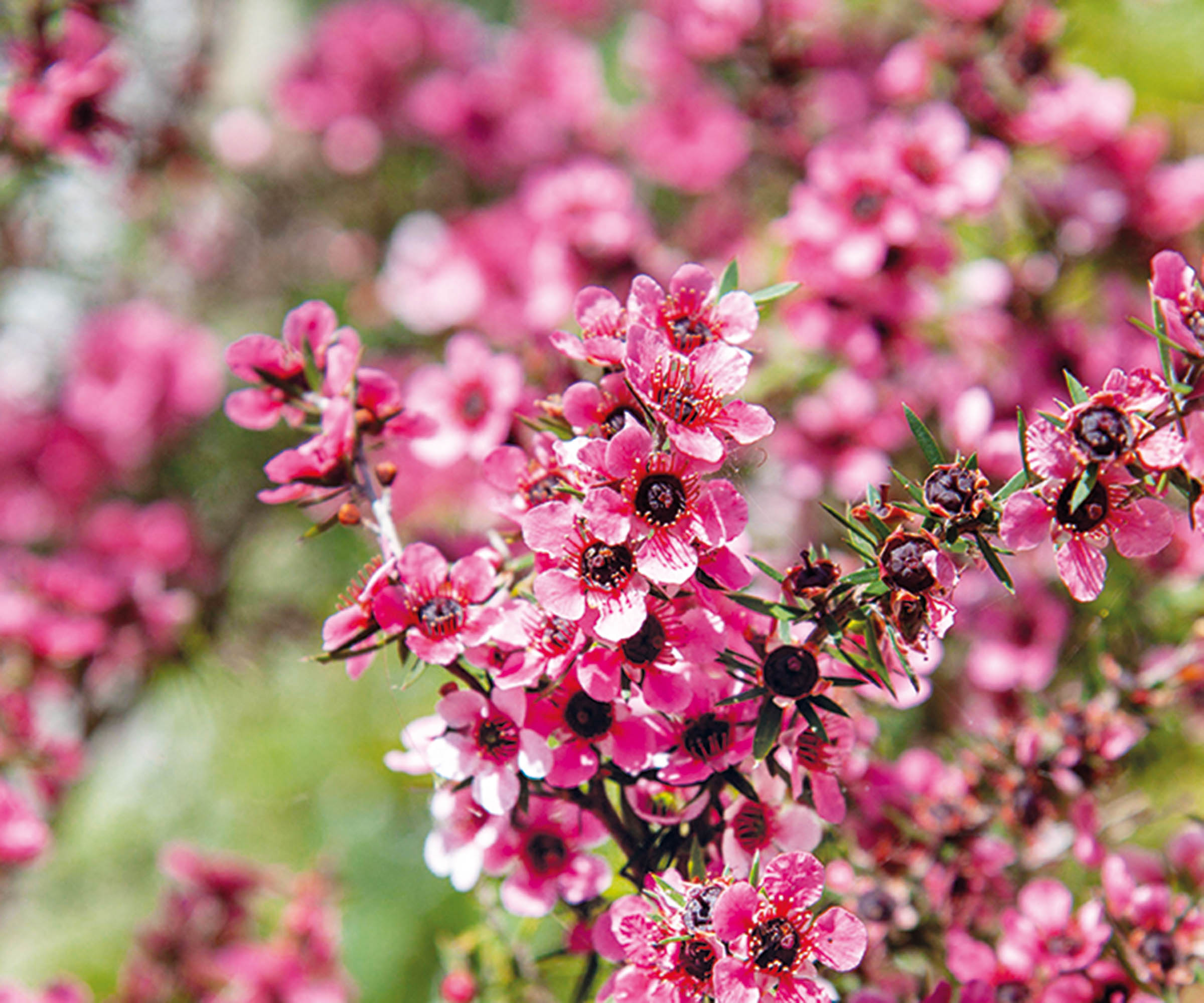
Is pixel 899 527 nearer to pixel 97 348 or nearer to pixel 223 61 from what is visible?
pixel 97 348

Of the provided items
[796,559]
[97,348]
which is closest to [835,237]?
[796,559]

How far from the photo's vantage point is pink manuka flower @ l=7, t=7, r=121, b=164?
3.69ft

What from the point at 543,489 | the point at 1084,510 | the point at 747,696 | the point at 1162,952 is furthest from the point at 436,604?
the point at 1162,952

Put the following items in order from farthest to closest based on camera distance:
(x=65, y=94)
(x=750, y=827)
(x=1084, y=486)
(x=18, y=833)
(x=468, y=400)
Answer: (x=18, y=833) < (x=65, y=94) < (x=468, y=400) < (x=750, y=827) < (x=1084, y=486)

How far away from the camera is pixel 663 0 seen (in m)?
1.90

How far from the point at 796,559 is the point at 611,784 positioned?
23cm

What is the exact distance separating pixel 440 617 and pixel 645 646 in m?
0.15

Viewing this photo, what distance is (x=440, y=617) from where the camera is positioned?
66 cm

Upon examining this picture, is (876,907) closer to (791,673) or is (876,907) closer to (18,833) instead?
(791,673)

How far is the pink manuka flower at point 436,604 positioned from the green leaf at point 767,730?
190 mm

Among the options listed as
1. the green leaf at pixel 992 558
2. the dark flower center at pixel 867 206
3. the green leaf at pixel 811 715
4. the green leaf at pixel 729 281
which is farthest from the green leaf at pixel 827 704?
the dark flower center at pixel 867 206

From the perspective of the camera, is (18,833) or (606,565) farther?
(18,833)

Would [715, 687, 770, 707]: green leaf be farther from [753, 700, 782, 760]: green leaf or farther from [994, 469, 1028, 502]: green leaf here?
[994, 469, 1028, 502]: green leaf

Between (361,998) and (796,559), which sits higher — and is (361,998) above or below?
below
